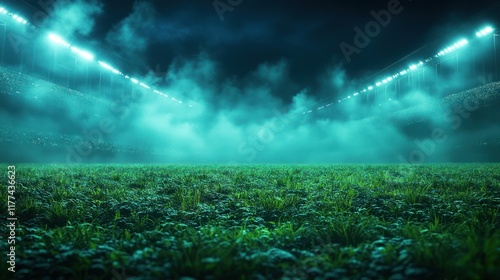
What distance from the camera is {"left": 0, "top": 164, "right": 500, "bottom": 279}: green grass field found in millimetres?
2174

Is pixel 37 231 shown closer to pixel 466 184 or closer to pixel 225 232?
pixel 225 232

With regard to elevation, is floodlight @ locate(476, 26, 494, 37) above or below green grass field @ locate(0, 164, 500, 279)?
above

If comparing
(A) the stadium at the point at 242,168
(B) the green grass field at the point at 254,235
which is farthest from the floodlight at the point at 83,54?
(B) the green grass field at the point at 254,235

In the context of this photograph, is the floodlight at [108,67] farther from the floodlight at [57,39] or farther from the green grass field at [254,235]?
Result: the green grass field at [254,235]

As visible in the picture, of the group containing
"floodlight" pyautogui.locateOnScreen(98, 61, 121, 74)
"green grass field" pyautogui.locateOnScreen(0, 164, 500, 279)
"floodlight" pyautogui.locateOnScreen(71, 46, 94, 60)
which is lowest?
"green grass field" pyautogui.locateOnScreen(0, 164, 500, 279)

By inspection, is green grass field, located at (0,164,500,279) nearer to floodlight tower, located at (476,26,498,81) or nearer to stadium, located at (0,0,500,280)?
stadium, located at (0,0,500,280)

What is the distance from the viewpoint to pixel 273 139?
37156 mm

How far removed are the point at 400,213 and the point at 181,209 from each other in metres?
3.19

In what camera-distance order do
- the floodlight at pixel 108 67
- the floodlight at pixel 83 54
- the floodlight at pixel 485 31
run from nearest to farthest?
the floodlight at pixel 485 31, the floodlight at pixel 83 54, the floodlight at pixel 108 67

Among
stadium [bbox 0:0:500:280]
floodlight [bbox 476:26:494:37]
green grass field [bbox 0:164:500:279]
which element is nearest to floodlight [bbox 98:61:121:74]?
stadium [bbox 0:0:500:280]

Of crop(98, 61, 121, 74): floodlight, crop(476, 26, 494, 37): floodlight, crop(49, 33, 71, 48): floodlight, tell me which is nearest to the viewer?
crop(476, 26, 494, 37): floodlight

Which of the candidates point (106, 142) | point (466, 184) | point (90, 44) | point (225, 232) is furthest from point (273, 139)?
point (225, 232)

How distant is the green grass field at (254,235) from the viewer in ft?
7.13

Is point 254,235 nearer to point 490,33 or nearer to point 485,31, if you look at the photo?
point 485,31
